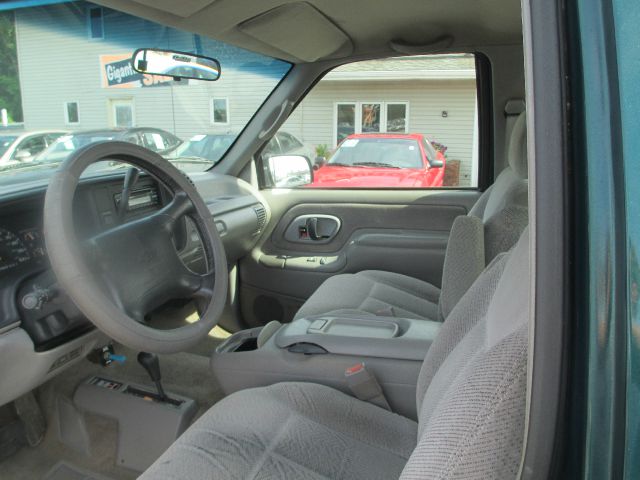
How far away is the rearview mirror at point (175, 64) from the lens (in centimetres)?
221

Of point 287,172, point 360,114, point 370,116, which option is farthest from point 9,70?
point 370,116

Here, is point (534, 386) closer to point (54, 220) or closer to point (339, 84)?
point (54, 220)

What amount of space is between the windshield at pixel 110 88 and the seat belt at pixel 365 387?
1215 mm

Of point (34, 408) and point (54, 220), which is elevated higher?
point (54, 220)

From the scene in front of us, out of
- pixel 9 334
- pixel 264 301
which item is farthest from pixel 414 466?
pixel 264 301

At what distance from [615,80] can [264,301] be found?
2634mm

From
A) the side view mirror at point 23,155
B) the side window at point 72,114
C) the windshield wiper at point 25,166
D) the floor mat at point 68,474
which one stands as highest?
the side window at point 72,114

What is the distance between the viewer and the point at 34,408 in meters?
2.05

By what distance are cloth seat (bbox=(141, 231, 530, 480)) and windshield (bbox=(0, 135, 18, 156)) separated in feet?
3.81

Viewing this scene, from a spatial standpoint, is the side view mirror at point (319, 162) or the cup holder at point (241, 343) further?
the side view mirror at point (319, 162)

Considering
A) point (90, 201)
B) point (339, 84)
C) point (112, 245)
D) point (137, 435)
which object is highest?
point (339, 84)

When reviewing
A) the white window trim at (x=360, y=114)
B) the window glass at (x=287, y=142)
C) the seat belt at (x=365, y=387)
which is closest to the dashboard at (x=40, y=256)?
the seat belt at (x=365, y=387)

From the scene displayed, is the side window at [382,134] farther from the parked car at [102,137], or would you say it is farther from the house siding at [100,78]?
the parked car at [102,137]

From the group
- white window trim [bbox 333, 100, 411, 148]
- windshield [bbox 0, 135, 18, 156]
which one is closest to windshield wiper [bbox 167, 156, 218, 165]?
windshield [bbox 0, 135, 18, 156]
